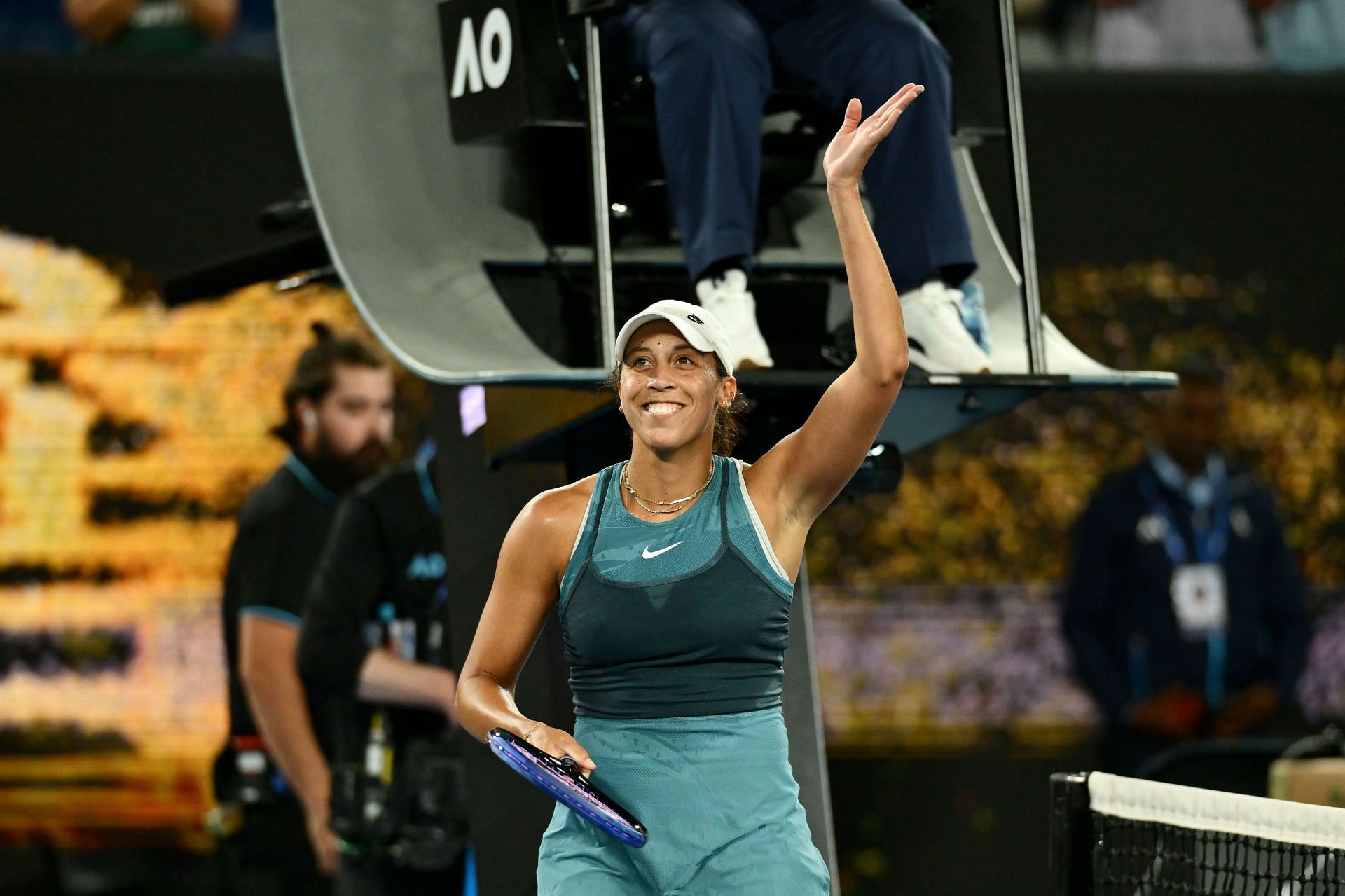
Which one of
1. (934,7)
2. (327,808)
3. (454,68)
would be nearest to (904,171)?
(934,7)

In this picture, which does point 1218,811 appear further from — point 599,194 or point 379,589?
point 379,589

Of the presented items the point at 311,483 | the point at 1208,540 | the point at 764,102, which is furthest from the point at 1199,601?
the point at 764,102

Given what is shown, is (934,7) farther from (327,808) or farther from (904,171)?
(327,808)

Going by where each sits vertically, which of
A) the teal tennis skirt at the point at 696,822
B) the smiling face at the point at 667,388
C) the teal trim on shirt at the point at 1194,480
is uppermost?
the smiling face at the point at 667,388

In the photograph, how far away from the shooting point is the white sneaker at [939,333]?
3.25m

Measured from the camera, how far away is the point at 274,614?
20.3ft

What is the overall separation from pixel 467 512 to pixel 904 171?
125cm

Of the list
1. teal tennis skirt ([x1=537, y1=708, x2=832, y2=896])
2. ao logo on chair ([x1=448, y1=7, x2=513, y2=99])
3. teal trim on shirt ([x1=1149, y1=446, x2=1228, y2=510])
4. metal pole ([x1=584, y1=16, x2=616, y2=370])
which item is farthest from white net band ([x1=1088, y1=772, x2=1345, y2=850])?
teal trim on shirt ([x1=1149, y1=446, x2=1228, y2=510])

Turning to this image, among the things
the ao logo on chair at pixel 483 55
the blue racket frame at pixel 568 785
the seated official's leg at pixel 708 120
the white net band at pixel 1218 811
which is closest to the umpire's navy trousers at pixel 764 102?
the seated official's leg at pixel 708 120

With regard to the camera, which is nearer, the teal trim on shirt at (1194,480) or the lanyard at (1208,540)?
the lanyard at (1208,540)

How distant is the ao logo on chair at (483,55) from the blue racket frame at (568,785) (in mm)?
1757

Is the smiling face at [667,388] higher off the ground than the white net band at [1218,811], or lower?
higher

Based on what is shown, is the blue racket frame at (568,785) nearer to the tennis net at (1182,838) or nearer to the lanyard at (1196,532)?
the tennis net at (1182,838)

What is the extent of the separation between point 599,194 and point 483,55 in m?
0.52
